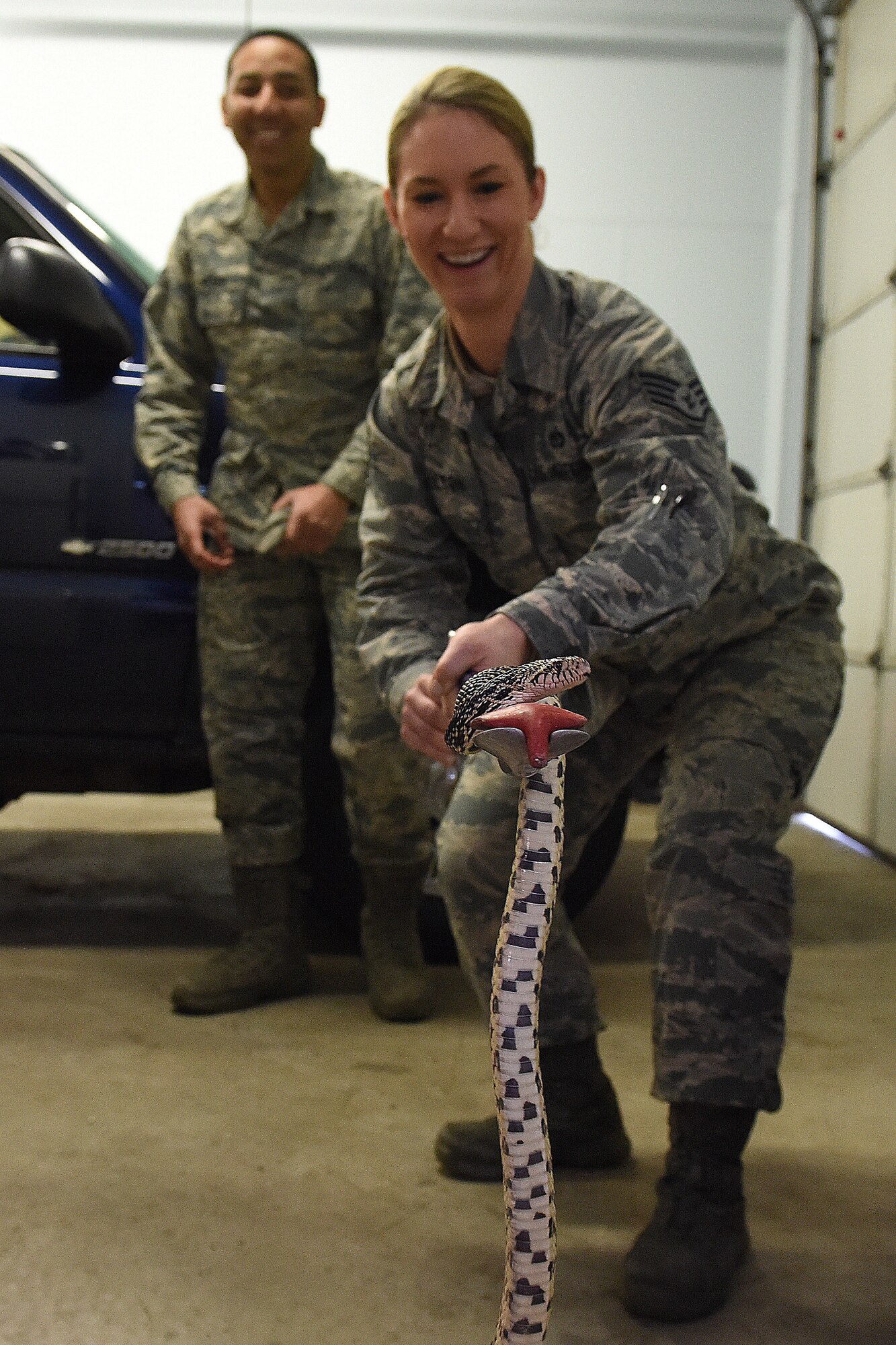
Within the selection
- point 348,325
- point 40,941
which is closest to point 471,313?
point 348,325

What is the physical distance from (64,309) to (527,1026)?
177 cm

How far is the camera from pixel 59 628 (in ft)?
8.25

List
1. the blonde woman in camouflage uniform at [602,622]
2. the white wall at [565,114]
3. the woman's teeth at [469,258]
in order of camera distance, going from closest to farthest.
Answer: the blonde woman in camouflage uniform at [602,622] < the woman's teeth at [469,258] < the white wall at [565,114]

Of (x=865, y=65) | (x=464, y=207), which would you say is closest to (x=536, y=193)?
(x=464, y=207)

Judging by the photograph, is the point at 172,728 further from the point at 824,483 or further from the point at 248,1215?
the point at 824,483

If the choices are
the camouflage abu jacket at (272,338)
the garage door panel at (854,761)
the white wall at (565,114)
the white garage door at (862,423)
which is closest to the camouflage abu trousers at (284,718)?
the camouflage abu jacket at (272,338)

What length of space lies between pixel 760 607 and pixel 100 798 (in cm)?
361

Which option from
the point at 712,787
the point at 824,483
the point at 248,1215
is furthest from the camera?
the point at 824,483

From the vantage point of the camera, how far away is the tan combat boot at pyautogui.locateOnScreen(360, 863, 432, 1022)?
8.01 ft

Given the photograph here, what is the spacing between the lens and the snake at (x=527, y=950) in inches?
39.3

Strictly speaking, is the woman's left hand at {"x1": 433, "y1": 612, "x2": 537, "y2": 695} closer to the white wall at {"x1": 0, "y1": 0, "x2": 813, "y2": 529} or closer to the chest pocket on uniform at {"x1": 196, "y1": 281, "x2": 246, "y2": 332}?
the chest pocket on uniform at {"x1": 196, "y1": 281, "x2": 246, "y2": 332}

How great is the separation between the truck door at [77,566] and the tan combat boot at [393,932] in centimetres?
56

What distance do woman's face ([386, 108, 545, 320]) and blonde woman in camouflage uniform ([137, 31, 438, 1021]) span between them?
78 cm

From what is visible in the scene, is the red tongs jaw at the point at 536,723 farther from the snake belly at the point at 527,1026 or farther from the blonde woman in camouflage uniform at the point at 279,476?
the blonde woman in camouflage uniform at the point at 279,476
